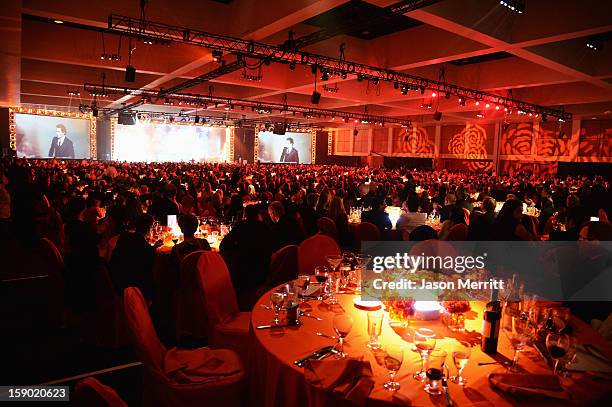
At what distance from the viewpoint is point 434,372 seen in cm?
204

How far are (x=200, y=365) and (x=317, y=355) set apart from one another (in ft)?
3.51

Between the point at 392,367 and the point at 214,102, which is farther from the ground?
the point at 214,102

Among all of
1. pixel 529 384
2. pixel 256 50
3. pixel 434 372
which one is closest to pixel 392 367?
pixel 434 372

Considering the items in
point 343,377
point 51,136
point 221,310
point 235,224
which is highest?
point 51,136

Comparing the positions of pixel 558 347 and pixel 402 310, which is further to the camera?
pixel 402 310

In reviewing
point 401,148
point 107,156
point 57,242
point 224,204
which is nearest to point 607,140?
point 401,148

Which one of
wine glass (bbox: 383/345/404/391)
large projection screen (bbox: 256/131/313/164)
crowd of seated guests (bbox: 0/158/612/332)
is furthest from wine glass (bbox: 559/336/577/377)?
large projection screen (bbox: 256/131/313/164)

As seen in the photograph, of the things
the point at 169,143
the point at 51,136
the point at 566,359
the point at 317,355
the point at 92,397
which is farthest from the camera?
the point at 169,143

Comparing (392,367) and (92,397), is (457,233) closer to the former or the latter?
(392,367)

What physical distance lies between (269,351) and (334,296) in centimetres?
106

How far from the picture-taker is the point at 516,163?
85.3 feet

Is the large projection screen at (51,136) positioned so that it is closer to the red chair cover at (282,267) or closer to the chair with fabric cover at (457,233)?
the red chair cover at (282,267)

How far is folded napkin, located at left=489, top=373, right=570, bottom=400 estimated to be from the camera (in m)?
1.96

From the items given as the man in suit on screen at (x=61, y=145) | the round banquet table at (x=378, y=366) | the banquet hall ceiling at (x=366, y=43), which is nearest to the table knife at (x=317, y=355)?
the round banquet table at (x=378, y=366)
